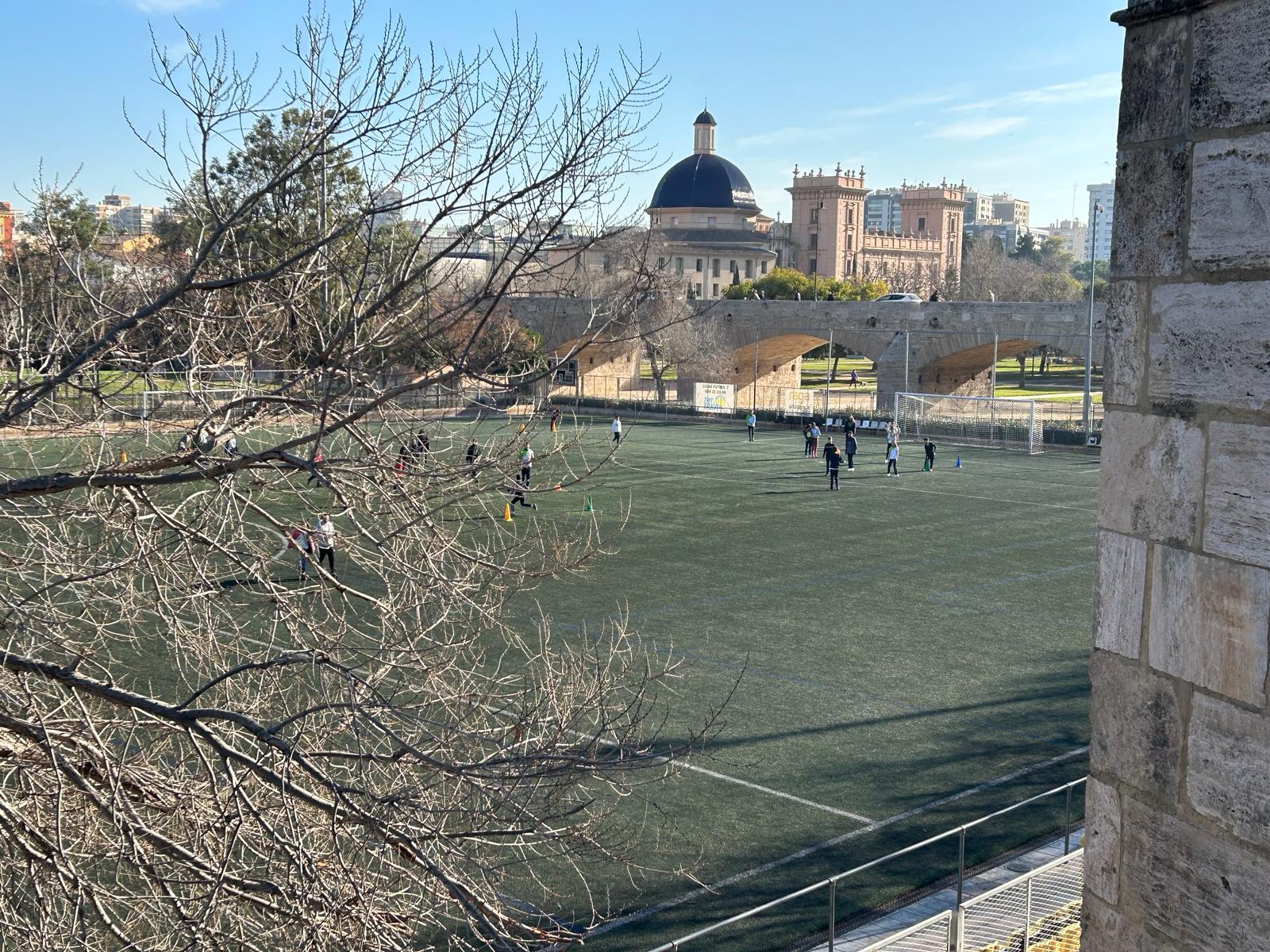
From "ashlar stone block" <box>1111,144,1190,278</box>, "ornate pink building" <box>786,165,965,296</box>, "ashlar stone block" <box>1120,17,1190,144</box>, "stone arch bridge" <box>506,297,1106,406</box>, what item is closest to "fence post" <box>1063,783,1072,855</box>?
"ashlar stone block" <box>1111,144,1190,278</box>

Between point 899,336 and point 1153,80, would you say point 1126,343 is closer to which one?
point 1153,80

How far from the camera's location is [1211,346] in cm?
297

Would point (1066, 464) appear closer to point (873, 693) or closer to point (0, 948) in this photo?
point (873, 693)

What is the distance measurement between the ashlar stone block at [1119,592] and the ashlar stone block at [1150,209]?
26.9 inches

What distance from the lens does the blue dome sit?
123562 mm

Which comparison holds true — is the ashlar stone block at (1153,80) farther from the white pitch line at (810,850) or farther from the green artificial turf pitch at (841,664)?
the white pitch line at (810,850)

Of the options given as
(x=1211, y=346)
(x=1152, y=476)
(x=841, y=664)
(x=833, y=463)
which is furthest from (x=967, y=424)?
(x=1211, y=346)

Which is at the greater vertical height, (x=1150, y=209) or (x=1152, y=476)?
(x=1150, y=209)

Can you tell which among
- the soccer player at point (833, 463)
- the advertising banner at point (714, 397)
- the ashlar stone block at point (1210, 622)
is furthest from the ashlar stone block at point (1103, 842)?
the advertising banner at point (714, 397)

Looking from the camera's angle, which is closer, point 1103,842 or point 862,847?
point 1103,842

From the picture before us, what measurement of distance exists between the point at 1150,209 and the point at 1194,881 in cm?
165

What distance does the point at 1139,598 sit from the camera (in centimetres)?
318

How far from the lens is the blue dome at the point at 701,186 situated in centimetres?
12356

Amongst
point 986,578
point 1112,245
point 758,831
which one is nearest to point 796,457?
point 986,578
